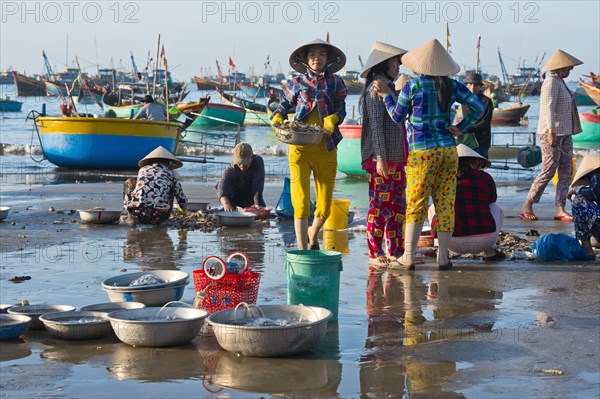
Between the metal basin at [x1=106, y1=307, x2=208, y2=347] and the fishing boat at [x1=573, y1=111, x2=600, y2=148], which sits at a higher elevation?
the fishing boat at [x1=573, y1=111, x2=600, y2=148]

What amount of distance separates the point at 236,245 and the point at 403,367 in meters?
4.44

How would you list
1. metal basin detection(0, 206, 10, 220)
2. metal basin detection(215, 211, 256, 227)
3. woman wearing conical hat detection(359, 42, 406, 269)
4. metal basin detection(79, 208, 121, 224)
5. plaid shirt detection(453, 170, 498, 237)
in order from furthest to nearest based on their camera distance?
metal basin detection(0, 206, 10, 220) < metal basin detection(79, 208, 121, 224) < metal basin detection(215, 211, 256, 227) < plaid shirt detection(453, 170, 498, 237) < woman wearing conical hat detection(359, 42, 406, 269)

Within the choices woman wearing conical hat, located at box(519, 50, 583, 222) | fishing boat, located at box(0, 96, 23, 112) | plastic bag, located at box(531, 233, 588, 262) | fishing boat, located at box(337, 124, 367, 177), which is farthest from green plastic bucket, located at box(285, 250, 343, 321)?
fishing boat, located at box(0, 96, 23, 112)

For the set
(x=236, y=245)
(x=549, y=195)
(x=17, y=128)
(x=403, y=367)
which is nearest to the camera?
(x=403, y=367)

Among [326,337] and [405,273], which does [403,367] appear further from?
[405,273]

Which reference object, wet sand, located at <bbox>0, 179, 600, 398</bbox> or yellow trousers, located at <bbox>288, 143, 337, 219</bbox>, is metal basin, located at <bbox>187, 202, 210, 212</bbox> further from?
yellow trousers, located at <bbox>288, 143, 337, 219</bbox>

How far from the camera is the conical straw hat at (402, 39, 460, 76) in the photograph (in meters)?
7.18

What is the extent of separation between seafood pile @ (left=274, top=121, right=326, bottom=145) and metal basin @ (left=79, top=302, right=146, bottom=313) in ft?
6.96

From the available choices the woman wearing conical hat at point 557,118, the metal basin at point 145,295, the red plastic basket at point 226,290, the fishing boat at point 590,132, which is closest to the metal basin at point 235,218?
the woman wearing conical hat at point 557,118

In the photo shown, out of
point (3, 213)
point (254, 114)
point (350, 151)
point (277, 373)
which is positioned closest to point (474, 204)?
point (277, 373)

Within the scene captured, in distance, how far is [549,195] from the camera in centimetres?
1402

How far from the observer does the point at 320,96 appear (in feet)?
25.3

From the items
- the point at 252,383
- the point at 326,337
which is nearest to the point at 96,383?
the point at 252,383

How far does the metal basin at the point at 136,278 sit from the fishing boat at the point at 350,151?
1020 cm
